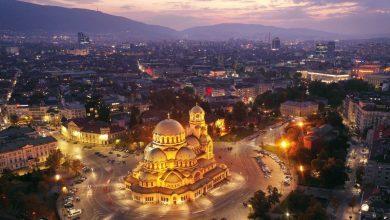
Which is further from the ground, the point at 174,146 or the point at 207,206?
the point at 174,146

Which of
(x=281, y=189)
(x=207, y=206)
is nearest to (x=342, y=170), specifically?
(x=281, y=189)

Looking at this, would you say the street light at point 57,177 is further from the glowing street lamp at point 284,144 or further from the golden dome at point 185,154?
the glowing street lamp at point 284,144

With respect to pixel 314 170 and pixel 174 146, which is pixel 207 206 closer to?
pixel 174 146

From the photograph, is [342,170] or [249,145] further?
[249,145]

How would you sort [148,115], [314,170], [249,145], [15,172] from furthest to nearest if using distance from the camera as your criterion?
[148,115]
[249,145]
[15,172]
[314,170]

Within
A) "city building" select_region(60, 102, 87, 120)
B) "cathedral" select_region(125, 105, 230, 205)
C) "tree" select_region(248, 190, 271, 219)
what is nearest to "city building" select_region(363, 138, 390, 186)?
"tree" select_region(248, 190, 271, 219)

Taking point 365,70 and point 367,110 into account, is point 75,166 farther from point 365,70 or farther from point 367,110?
point 365,70

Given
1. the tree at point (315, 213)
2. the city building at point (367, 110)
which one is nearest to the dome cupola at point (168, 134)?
the tree at point (315, 213)

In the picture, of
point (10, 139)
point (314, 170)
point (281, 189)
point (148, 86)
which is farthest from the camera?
point (148, 86)
